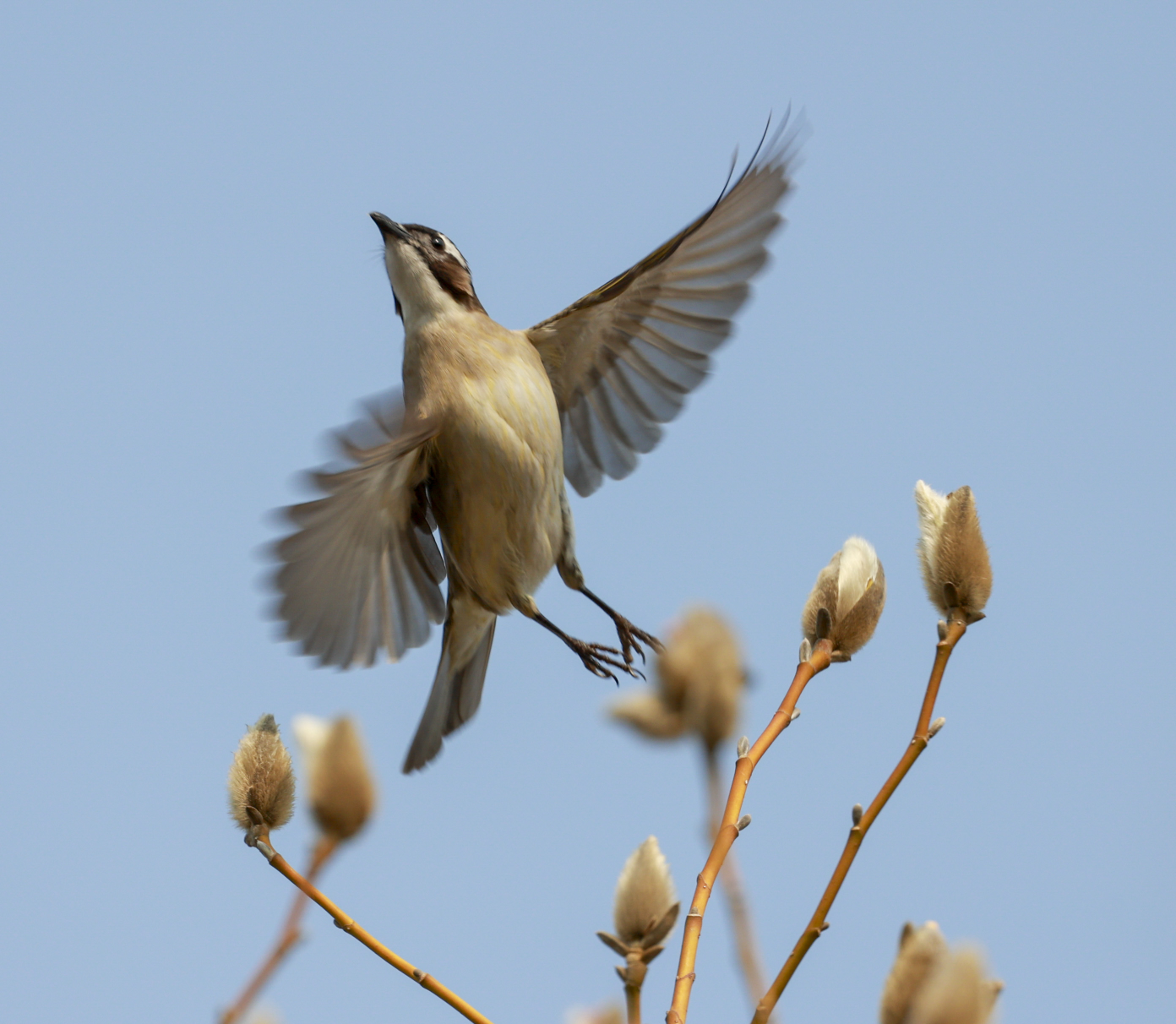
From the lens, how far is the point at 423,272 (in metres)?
5.87

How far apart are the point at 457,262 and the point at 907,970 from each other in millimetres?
4664

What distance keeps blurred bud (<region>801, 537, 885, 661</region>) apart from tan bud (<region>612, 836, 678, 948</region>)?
619mm

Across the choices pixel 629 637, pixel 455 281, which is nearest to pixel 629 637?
pixel 629 637

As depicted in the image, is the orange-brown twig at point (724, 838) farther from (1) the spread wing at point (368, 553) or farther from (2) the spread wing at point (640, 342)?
(2) the spread wing at point (640, 342)

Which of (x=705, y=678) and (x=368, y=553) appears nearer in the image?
(x=705, y=678)

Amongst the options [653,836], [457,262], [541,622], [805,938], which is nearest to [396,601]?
[541,622]

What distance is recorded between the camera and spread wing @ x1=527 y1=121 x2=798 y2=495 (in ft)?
18.4

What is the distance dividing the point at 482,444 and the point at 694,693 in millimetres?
2510

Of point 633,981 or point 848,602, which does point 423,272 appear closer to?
point 848,602

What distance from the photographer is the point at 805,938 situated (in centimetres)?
224

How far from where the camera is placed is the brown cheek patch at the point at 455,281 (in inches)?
232

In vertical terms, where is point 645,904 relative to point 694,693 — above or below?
below

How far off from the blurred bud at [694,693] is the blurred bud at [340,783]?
0.87 meters

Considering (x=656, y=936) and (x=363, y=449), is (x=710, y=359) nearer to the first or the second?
(x=363, y=449)
